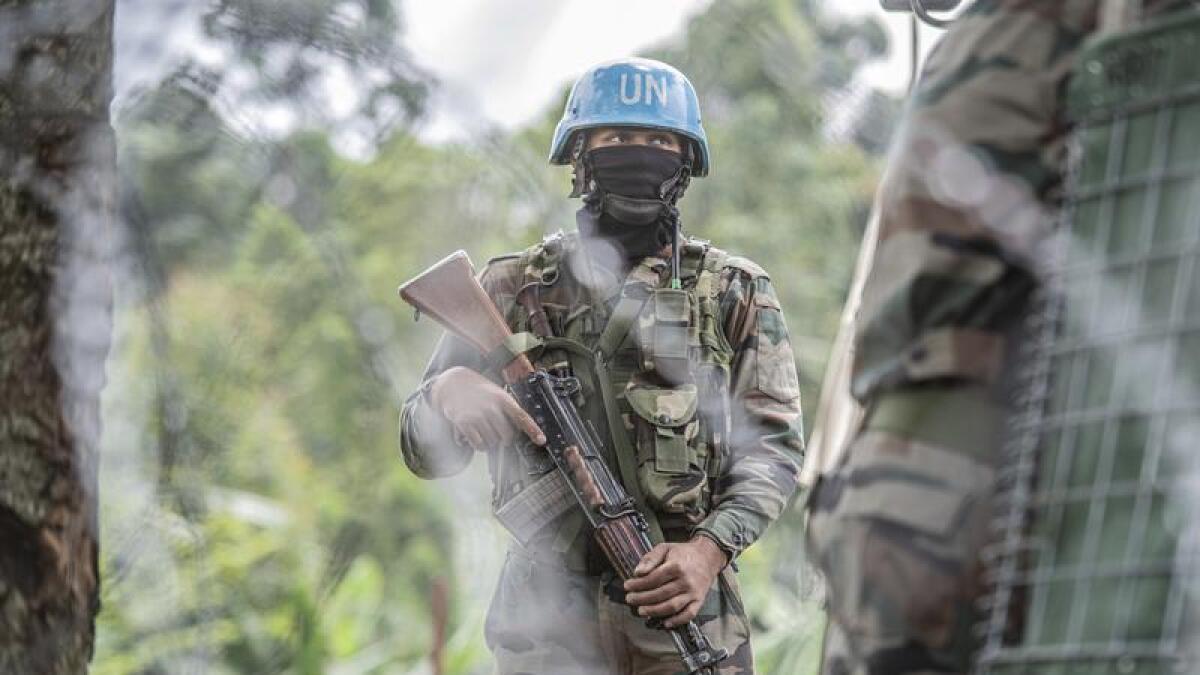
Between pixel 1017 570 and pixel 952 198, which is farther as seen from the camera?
pixel 952 198

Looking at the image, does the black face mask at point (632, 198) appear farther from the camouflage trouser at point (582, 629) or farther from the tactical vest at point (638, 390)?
the camouflage trouser at point (582, 629)

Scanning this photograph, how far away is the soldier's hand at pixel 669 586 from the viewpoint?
395cm

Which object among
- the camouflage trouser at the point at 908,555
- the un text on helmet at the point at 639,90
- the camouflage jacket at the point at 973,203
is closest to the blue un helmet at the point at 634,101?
the un text on helmet at the point at 639,90

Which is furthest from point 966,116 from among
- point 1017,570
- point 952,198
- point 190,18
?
point 190,18

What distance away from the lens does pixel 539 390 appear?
414 cm

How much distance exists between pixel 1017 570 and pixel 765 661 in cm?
511

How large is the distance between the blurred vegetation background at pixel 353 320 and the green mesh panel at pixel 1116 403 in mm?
3112

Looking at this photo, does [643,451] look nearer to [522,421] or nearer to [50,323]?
[522,421]

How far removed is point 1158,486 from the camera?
2.09 metres

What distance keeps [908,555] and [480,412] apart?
183 cm

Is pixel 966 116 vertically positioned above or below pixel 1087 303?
above

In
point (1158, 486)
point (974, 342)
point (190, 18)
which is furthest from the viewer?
point (190, 18)

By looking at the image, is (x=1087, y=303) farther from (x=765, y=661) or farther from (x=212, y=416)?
(x=212, y=416)

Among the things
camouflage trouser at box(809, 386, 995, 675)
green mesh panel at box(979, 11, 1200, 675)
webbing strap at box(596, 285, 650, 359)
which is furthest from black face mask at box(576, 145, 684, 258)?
green mesh panel at box(979, 11, 1200, 675)
